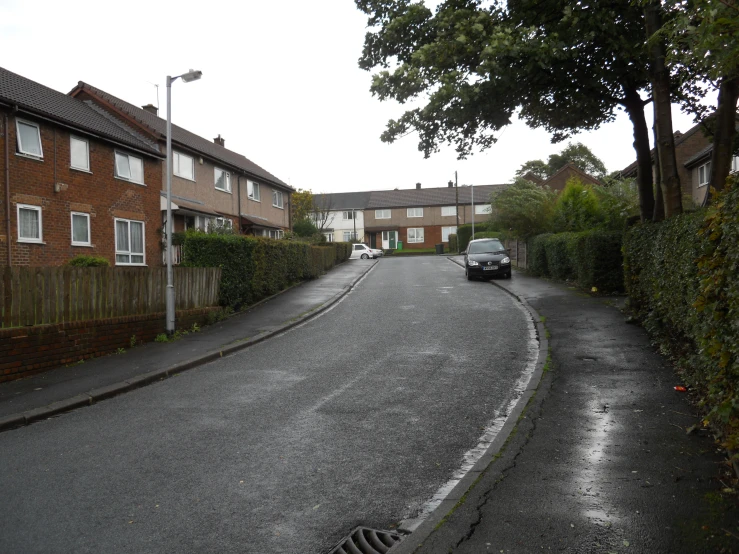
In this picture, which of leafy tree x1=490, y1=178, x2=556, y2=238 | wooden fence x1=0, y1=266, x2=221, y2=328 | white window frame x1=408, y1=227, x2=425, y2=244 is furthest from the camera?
white window frame x1=408, y1=227, x2=425, y2=244

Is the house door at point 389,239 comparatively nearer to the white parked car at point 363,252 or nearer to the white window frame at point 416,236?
the white window frame at point 416,236

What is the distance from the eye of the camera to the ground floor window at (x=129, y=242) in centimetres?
2248

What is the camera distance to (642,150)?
15.3 meters

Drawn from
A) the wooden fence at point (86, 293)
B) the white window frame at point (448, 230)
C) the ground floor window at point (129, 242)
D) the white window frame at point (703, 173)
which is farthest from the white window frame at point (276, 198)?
the white window frame at point (448, 230)

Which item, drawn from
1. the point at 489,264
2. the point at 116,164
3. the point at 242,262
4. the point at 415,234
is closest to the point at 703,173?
the point at 489,264

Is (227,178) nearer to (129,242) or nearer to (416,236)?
(129,242)

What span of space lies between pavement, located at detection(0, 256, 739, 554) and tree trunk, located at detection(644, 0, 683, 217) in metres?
2.91

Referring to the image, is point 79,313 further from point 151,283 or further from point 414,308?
point 414,308

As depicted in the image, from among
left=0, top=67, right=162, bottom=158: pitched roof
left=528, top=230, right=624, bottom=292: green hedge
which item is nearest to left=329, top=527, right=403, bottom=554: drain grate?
left=528, top=230, right=624, bottom=292: green hedge

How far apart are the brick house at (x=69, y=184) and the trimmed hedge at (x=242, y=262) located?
5.79 metres

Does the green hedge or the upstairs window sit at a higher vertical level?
the upstairs window

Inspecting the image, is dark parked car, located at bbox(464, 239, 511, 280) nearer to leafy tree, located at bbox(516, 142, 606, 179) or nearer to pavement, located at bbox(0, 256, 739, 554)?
pavement, located at bbox(0, 256, 739, 554)

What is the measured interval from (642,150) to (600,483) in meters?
13.0

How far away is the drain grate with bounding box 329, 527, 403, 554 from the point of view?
3.74m
